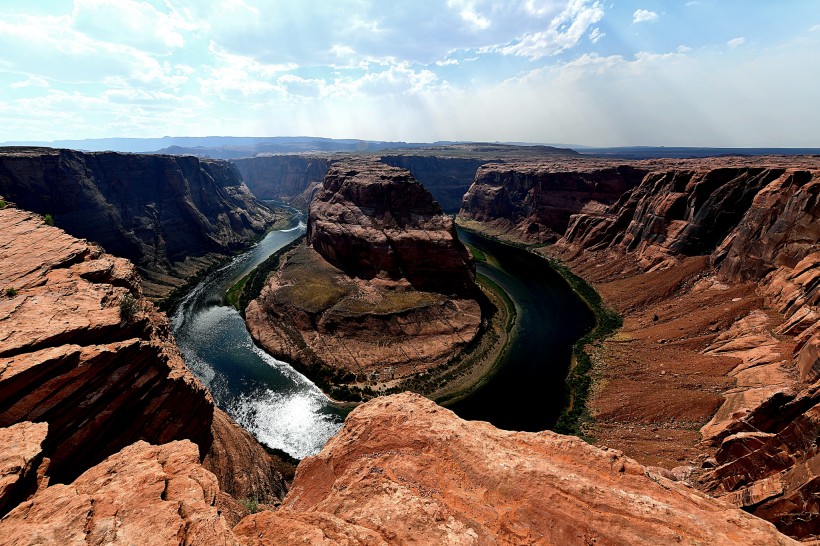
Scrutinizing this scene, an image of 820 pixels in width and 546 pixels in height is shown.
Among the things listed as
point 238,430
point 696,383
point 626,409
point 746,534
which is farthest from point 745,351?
point 238,430

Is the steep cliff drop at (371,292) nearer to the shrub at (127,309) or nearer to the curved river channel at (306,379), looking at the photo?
the curved river channel at (306,379)

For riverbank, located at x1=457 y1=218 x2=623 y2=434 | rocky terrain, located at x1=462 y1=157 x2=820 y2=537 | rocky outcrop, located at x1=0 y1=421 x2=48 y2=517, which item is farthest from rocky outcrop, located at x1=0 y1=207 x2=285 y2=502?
riverbank, located at x1=457 y1=218 x2=623 y2=434

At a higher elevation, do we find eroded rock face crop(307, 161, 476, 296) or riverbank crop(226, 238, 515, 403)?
eroded rock face crop(307, 161, 476, 296)

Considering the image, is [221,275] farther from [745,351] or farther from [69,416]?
[745,351]

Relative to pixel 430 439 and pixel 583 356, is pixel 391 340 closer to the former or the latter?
pixel 583 356

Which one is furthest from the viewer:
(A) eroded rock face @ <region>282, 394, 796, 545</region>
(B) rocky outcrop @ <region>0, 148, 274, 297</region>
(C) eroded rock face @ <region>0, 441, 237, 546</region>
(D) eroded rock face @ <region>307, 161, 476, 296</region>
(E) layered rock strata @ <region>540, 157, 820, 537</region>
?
(B) rocky outcrop @ <region>0, 148, 274, 297</region>

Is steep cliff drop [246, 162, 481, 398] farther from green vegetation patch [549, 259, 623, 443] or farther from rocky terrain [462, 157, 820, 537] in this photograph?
rocky terrain [462, 157, 820, 537]
